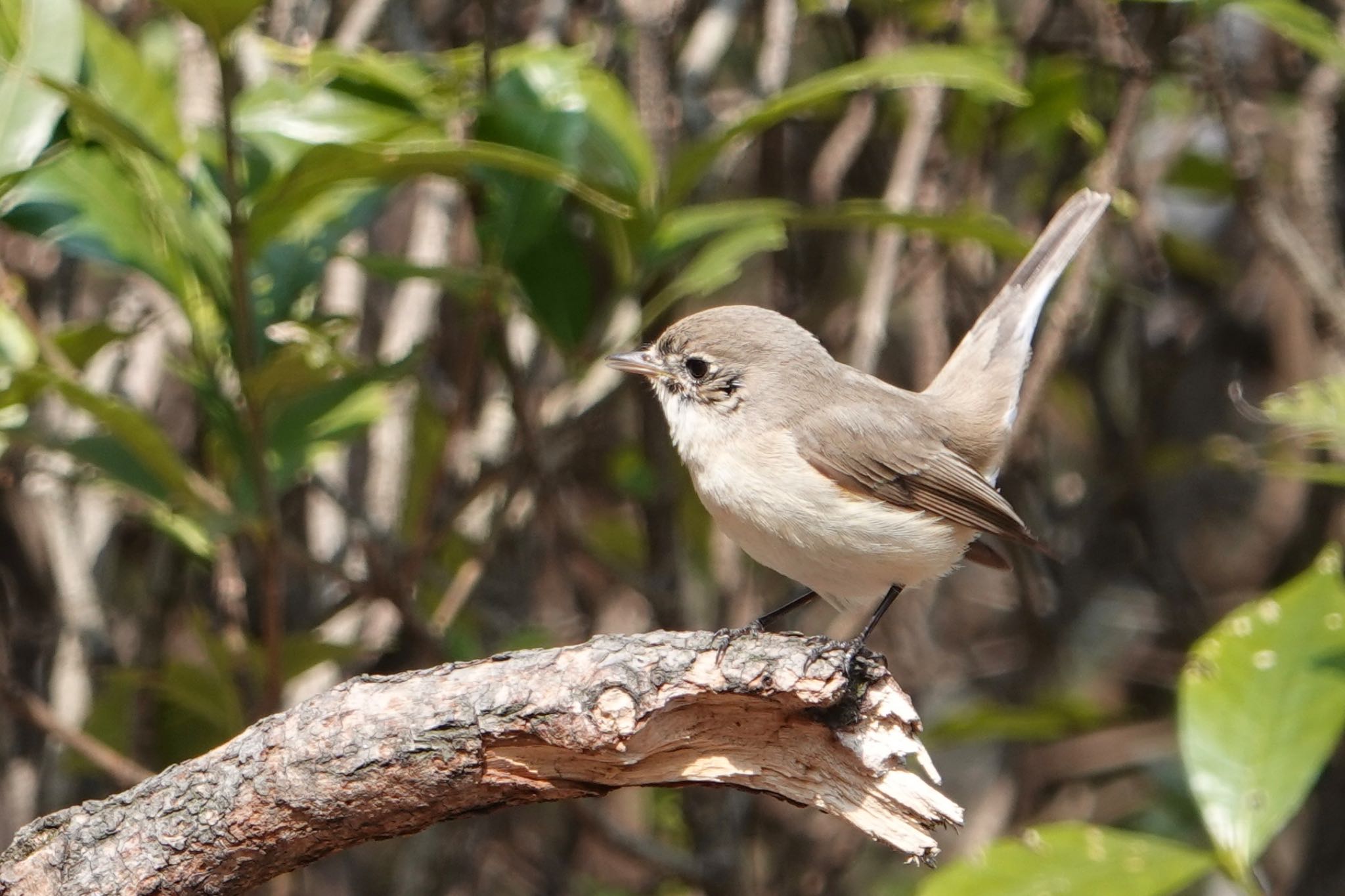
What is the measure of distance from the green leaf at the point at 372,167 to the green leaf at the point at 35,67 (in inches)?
18.3

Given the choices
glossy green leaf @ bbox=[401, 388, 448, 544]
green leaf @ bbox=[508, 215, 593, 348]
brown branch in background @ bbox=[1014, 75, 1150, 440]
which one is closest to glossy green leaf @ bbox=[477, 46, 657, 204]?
green leaf @ bbox=[508, 215, 593, 348]

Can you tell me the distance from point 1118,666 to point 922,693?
3.56 ft

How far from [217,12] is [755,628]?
1686 millimetres

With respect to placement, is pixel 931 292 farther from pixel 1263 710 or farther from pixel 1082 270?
pixel 1263 710

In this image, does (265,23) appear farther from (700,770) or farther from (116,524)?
(700,770)

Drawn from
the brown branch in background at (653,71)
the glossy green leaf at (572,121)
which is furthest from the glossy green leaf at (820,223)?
the brown branch in background at (653,71)

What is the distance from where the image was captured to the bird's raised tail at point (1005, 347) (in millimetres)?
3949

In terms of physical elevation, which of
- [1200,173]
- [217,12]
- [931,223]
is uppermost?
[217,12]

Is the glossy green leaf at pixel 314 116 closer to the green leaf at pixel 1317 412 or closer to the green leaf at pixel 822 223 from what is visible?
the green leaf at pixel 822 223

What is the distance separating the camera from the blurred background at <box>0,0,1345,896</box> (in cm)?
336

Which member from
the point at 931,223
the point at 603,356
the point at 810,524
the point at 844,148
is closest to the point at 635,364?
the point at 603,356

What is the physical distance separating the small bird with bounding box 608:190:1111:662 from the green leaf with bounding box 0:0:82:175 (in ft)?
4.52

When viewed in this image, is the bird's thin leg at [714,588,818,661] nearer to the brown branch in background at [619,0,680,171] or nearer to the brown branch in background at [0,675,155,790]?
the brown branch in background at [619,0,680,171]

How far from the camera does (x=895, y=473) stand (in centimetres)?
367
